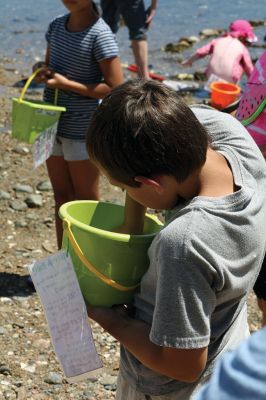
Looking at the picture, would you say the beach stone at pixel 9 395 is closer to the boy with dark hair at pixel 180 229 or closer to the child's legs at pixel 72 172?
the child's legs at pixel 72 172

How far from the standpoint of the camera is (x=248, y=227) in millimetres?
1643

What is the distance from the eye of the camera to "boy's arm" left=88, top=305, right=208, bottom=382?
5.29ft

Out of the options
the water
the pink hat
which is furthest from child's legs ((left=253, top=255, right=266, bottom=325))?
the water

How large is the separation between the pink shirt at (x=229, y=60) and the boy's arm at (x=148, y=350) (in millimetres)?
5261

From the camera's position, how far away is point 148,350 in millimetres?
1660

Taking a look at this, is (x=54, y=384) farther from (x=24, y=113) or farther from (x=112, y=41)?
(x=112, y=41)

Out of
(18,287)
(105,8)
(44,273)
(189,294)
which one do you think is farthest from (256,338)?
(105,8)

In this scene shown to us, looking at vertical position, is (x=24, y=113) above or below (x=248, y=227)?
below

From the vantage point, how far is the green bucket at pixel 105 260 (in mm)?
1721

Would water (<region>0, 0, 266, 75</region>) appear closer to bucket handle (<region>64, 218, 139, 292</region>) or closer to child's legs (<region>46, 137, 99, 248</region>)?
child's legs (<region>46, 137, 99, 248</region>)

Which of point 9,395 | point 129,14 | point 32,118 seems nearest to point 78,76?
point 32,118

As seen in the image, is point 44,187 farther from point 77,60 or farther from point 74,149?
point 77,60

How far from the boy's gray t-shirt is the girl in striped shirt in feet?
5.76

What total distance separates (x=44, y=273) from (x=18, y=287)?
221 centimetres
